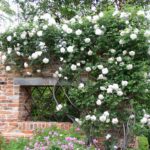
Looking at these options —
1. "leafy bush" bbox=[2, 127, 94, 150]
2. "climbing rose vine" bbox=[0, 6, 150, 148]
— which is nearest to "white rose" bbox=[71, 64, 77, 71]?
"climbing rose vine" bbox=[0, 6, 150, 148]

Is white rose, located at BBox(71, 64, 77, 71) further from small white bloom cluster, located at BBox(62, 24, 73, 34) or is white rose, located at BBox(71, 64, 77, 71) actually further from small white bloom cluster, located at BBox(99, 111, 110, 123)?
small white bloom cluster, located at BBox(99, 111, 110, 123)

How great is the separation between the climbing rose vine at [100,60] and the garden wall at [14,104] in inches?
13.4

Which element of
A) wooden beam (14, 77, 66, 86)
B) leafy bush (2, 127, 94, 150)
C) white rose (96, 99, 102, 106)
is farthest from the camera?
wooden beam (14, 77, 66, 86)

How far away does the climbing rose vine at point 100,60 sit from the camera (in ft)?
18.0

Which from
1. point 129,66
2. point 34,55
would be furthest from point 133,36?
point 34,55

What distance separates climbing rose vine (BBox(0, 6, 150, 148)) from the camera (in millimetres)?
5488

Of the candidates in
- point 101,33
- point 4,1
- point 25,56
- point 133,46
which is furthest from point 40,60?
point 4,1

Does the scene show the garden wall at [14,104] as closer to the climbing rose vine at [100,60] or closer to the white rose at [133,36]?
the climbing rose vine at [100,60]

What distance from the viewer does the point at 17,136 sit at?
5.96m

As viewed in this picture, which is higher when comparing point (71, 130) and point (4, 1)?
point (4, 1)

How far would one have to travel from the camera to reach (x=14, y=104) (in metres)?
6.23

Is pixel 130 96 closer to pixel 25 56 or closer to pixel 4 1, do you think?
pixel 25 56

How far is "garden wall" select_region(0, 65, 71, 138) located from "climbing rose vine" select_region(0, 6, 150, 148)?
1.11ft

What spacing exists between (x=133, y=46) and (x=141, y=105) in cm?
97
